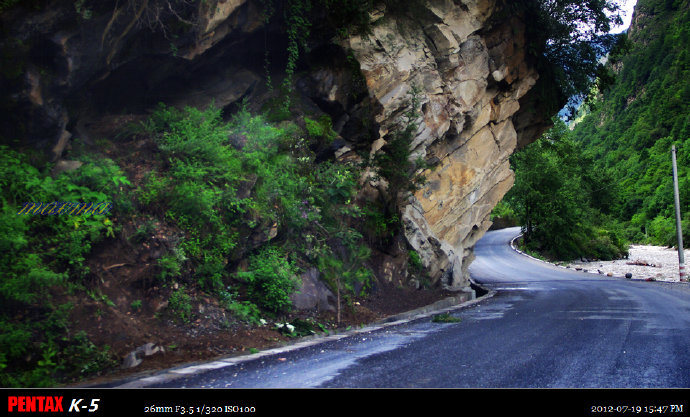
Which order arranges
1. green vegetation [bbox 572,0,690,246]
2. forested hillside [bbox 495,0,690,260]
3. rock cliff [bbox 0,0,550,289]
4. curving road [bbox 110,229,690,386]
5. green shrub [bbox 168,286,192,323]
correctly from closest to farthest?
curving road [bbox 110,229,690,386] < green shrub [bbox 168,286,192,323] < rock cliff [bbox 0,0,550,289] < forested hillside [bbox 495,0,690,260] < green vegetation [bbox 572,0,690,246]

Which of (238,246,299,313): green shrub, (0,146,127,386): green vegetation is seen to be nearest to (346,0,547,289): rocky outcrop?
(238,246,299,313): green shrub

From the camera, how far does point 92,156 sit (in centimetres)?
813

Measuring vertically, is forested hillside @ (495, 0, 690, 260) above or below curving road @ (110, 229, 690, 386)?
above

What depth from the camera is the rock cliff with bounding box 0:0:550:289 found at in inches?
284

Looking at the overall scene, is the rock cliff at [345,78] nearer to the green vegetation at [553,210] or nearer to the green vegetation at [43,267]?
the green vegetation at [43,267]

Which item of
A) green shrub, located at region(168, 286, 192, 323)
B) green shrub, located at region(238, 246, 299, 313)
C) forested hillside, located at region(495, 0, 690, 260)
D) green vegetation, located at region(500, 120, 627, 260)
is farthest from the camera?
forested hillside, located at region(495, 0, 690, 260)

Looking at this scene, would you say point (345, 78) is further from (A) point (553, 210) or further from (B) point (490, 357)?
(A) point (553, 210)

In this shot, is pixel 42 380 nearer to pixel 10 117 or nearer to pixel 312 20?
pixel 10 117

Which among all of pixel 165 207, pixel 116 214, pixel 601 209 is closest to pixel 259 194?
pixel 165 207

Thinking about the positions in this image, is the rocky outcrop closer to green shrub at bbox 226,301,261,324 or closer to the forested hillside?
the forested hillside

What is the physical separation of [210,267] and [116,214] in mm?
1722
